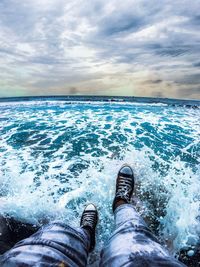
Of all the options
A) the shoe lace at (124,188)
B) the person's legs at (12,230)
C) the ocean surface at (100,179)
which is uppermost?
the shoe lace at (124,188)

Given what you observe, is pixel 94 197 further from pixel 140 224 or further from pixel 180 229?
pixel 140 224

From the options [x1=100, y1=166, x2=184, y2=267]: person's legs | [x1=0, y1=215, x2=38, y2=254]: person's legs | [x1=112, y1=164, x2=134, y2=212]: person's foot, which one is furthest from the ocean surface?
[x1=100, y1=166, x2=184, y2=267]: person's legs

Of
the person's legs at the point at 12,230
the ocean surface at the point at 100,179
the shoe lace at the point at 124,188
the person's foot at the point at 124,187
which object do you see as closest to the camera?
the person's legs at the point at 12,230

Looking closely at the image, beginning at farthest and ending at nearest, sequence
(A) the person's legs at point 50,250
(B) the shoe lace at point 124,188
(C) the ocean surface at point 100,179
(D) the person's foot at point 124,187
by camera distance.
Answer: (C) the ocean surface at point 100,179 < (B) the shoe lace at point 124,188 < (D) the person's foot at point 124,187 < (A) the person's legs at point 50,250

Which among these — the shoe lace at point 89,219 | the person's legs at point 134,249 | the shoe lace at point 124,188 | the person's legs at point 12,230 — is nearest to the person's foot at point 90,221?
the shoe lace at point 89,219

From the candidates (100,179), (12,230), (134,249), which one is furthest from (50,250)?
(100,179)

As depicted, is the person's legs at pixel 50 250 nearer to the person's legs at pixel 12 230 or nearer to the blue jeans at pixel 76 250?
the blue jeans at pixel 76 250

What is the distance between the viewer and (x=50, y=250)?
4.60 ft

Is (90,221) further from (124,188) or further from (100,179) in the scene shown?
(100,179)

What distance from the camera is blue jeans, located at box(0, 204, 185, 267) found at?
1300 mm

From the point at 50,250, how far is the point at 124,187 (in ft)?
7.58

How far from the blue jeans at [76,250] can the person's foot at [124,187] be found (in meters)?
1.18

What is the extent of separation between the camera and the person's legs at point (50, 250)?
1295 mm

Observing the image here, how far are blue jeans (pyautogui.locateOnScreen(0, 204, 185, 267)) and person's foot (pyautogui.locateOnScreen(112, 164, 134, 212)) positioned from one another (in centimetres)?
118
